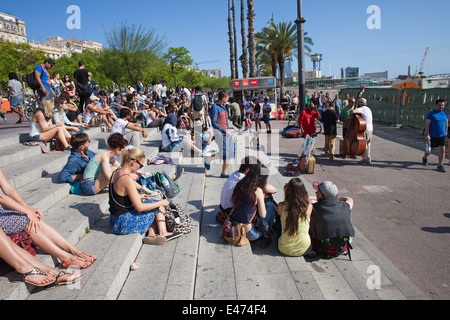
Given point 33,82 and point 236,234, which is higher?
point 33,82

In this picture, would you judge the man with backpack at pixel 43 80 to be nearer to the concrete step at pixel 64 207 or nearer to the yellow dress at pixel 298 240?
the concrete step at pixel 64 207

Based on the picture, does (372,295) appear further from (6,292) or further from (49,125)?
(49,125)

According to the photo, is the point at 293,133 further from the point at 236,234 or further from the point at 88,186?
the point at 88,186

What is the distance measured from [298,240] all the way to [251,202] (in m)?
0.79

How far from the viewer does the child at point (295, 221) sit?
3.81 metres

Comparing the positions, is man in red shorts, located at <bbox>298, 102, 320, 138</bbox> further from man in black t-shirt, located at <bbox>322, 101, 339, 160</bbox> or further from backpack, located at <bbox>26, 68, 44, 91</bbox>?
backpack, located at <bbox>26, 68, 44, 91</bbox>

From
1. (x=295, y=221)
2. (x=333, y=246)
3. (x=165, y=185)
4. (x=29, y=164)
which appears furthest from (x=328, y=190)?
(x=29, y=164)

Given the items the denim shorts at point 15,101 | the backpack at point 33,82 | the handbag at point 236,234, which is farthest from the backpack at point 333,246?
the denim shorts at point 15,101

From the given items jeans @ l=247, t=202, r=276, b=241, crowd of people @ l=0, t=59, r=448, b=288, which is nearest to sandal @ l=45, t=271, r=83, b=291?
crowd of people @ l=0, t=59, r=448, b=288

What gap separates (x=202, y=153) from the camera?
8688 mm

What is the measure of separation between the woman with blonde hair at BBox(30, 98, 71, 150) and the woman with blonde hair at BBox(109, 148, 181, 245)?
3287mm

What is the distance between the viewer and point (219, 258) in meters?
3.66

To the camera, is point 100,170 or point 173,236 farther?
point 100,170
